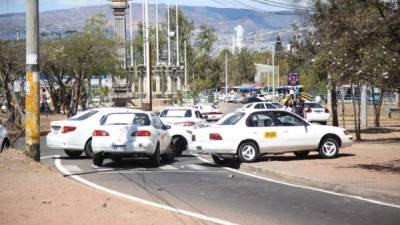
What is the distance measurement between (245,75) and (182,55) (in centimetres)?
3345

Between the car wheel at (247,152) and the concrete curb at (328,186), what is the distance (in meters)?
1.02

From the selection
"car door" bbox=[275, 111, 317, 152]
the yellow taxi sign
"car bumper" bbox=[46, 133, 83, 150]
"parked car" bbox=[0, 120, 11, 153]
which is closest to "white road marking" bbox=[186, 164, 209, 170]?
the yellow taxi sign

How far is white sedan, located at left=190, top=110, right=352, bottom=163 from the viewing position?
1981 centimetres

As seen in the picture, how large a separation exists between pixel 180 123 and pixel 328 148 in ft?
21.0

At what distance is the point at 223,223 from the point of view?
10.3 meters

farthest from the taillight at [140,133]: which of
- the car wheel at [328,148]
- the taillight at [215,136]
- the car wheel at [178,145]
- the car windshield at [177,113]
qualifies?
the car windshield at [177,113]

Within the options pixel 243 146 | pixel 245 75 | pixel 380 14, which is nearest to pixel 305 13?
pixel 243 146

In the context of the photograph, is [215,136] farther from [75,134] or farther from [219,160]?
[75,134]

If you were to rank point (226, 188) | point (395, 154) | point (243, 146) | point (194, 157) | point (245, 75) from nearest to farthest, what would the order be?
1. point (226, 188)
2. point (243, 146)
3. point (395, 154)
4. point (194, 157)
5. point (245, 75)

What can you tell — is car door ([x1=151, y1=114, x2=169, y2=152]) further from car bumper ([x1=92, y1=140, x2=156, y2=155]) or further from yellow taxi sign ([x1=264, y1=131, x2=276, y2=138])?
yellow taxi sign ([x1=264, y1=131, x2=276, y2=138])

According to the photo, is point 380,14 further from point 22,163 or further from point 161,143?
point 22,163

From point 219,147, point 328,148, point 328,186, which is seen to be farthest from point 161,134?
point 328,186

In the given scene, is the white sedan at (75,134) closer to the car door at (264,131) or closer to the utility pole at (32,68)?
the utility pole at (32,68)

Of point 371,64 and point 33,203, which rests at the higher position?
point 371,64
